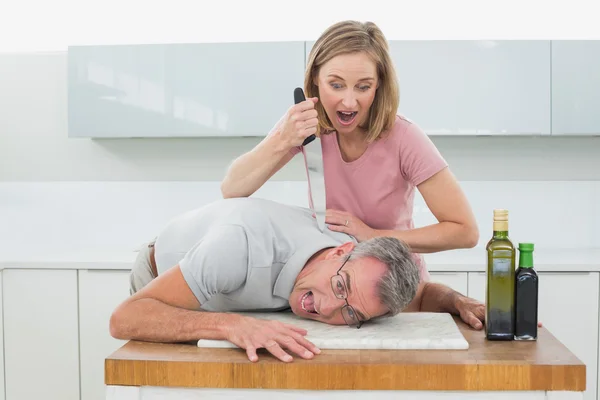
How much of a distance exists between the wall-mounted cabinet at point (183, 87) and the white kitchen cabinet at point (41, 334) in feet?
2.43

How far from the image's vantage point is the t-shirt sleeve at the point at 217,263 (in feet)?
4.82

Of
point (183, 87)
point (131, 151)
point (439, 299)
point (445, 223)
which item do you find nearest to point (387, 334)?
point (439, 299)

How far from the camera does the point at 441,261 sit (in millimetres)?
3104

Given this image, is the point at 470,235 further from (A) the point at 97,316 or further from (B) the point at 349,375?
(A) the point at 97,316

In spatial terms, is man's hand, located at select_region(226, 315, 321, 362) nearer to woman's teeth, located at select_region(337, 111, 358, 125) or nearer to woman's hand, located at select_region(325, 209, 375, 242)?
woman's hand, located at select_region(325, 209, 375, 242)

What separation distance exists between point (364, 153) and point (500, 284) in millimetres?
629

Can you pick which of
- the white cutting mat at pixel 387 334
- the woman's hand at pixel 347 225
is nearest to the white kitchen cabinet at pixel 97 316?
the woman's hand at pixel 347 225

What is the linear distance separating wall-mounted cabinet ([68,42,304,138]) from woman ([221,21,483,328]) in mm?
1377

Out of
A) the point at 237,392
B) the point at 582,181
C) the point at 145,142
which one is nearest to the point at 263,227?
the point at 237,392

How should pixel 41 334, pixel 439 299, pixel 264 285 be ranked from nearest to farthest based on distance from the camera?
pixel 264 285 → pixel 439 299 → pixel 41 334

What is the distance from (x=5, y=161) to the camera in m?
3.88

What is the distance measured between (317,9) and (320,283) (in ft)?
8.31

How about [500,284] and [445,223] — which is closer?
[500,284]

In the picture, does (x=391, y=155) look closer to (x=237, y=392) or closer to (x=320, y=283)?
(x=320, y=283)
